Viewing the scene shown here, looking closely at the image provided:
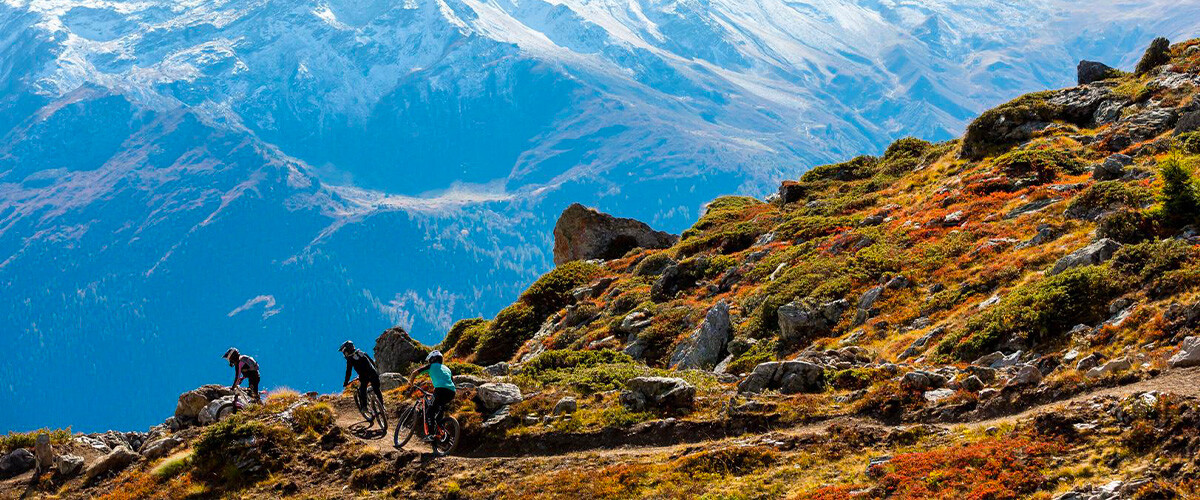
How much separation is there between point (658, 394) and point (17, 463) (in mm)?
18209

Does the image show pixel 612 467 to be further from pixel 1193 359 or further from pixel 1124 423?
pixel 1193 359

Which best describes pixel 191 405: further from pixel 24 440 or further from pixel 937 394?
pixel 937 394

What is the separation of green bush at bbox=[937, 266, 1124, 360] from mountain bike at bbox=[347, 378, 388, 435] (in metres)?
14.7

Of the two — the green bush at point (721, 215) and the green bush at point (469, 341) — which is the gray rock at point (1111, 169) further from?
the green bush at point (469, 341)

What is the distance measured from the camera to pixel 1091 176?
1206 inches

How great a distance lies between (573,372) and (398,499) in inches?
321

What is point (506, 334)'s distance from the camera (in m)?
39.8

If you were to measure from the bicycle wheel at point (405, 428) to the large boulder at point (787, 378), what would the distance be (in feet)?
28.1

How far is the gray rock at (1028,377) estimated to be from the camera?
1561 cm

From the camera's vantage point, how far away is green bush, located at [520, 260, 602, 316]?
1686 inches

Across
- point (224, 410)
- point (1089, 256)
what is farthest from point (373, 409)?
point (1089, 256)

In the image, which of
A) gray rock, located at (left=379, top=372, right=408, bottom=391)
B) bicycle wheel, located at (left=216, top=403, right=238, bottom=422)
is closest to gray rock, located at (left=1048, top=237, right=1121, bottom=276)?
gray rock, located at (left=379, top=372, right=408, bottom=391)

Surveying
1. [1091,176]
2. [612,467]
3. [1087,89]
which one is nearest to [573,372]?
[612,467]

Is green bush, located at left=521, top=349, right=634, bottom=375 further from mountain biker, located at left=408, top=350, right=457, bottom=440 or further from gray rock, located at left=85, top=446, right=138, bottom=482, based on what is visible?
gray rock, located at left=85, top=446, right=138, bottom=482
